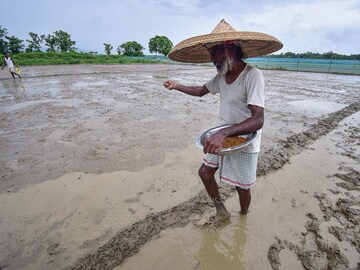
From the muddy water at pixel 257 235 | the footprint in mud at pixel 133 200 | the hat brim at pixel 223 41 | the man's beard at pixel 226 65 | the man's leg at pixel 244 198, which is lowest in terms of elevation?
the muddy water at pixel 257 235

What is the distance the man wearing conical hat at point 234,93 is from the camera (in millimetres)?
1526

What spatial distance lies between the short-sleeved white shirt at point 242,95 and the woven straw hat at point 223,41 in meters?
0.22

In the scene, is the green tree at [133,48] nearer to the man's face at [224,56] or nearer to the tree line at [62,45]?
the tree line at [62,45]

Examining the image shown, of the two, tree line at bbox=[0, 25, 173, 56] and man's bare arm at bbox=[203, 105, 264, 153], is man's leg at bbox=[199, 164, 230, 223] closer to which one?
man's bare arm at bbox=[203, 105, 264, 153]

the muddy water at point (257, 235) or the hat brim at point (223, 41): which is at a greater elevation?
the hat brim at point (223, 41)

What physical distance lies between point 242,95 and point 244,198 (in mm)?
1017

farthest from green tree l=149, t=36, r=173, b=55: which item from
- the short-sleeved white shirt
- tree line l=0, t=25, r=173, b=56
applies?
the short-sleeved white shirt

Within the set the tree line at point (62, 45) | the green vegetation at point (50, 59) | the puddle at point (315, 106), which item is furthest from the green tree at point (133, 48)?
the puddle at point (315, 106)

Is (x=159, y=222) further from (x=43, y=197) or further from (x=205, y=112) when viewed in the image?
(x=205, y=112)

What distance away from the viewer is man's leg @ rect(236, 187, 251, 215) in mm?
2082

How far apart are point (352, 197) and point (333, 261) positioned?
1172mm

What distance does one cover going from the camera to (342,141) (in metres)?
4.37

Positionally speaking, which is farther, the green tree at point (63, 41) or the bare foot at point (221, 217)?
the green tree at point (63, 41)

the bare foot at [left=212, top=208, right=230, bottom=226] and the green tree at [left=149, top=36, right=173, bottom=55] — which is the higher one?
the green tree at [left=149, top=36, right=173, bottom=55]
